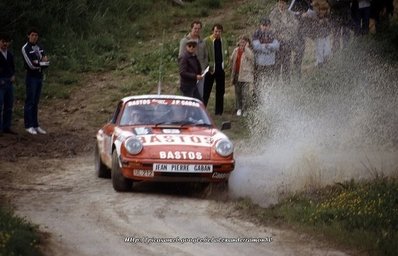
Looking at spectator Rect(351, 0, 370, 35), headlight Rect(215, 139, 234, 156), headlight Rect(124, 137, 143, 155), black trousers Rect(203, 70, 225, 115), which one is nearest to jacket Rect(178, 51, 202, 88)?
black trousers Rect(203, 70, 225, 115)

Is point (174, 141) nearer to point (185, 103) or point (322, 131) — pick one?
point (185, 103)

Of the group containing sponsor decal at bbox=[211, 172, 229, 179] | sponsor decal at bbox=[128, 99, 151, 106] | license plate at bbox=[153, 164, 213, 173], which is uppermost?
sponsor decal at bbox=[128, 99, 151, 106]

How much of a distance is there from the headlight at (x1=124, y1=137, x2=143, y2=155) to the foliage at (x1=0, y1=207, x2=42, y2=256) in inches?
102

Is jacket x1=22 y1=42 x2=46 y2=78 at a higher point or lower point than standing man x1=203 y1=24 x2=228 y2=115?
higher

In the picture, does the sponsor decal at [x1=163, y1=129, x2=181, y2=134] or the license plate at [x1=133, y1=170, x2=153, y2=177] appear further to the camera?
Result: the sponsor decal at [x1=163, y1=129, x2=181, y2=134]

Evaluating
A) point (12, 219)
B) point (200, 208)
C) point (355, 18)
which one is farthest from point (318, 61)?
point (12, 219)

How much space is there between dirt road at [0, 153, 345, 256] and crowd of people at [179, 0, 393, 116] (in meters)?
5.08

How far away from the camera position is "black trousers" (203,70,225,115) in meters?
21.2

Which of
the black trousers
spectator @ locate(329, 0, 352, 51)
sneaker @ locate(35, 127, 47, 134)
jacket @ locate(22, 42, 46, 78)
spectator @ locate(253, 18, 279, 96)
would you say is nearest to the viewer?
jacket @ locate(22, 42, 46, 78)

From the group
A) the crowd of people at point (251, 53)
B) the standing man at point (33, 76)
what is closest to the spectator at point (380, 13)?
the crowd of people at point (251, 53)

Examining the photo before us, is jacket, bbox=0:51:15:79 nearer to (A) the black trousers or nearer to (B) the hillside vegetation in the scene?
(B) the hillside vegetation

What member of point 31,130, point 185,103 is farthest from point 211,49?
point 185,103

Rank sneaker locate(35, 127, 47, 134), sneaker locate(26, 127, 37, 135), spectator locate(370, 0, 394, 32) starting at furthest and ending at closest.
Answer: spectator locate(370, 0, 394, 32) < sneaker locate(35, 127, 47, 134) < sneaker locate(26, 127, 37, 135)

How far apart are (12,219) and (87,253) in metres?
1.14
